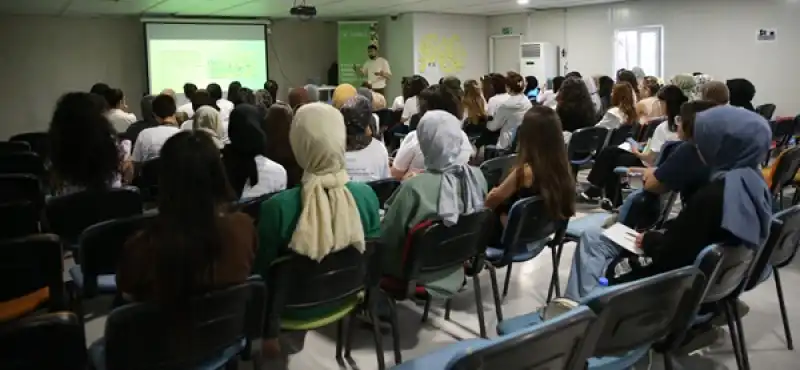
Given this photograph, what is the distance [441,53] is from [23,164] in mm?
9361

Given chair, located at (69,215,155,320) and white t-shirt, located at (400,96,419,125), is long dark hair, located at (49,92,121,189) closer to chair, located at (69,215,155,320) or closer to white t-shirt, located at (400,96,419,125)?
chair, located at (69,215,155,320)

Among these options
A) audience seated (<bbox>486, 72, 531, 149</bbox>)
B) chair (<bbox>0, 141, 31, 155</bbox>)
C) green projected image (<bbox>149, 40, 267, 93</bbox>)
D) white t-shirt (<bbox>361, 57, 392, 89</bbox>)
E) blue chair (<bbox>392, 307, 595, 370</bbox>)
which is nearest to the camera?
blue chair (<bbox>392, 307, 595, 370</bbox>)

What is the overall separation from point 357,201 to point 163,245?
0.92m

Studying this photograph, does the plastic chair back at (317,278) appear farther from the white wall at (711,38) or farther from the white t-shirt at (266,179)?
the white wall at (711,38)

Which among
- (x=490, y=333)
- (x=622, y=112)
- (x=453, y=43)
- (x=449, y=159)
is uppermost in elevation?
(x=453, y=43)

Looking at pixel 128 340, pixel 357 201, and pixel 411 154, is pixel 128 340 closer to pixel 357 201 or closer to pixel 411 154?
pixel 357 201

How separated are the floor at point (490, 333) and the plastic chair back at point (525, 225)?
0.53 m

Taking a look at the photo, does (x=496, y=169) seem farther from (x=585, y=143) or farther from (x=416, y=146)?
(x=585, y=143)

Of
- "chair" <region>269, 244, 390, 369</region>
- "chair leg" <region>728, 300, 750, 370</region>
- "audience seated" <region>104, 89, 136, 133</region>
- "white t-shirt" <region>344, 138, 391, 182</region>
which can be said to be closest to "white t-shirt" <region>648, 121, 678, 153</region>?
"white t-shirt" <region>344, 138, 391, 182</region>

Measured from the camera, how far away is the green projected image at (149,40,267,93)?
11906 millimetres

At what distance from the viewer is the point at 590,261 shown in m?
3.16

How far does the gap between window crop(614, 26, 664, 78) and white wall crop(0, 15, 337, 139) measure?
334 inches

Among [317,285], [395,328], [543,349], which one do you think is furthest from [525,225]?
[543,349]

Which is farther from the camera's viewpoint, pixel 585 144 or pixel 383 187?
pixel 585 144
